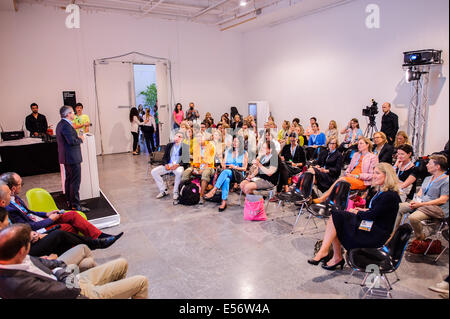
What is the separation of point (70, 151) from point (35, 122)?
17.9ft

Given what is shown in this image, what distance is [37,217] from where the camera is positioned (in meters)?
3.50

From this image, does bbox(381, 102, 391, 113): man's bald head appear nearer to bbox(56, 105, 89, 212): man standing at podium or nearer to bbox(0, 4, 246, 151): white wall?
bbox(56, 105, 89, 212): man standing at podium

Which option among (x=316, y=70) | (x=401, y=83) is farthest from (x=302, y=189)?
(x=316, y=70)

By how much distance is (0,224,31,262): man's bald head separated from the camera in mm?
1967

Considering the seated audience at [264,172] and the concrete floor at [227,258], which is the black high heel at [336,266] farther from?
the seated audience at [264,172]

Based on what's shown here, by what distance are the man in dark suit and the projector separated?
9788 mm

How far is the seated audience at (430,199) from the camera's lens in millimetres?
3120

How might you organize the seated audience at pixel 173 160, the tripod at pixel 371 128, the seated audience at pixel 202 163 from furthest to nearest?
the tripod at pixel 371 128
the seated audience at pixel 173 160
the seated audience at pixel 202 163

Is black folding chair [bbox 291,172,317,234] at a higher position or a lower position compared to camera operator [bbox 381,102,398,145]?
lower

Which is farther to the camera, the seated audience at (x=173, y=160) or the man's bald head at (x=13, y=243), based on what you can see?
the seated audience at (x=173, y=160)

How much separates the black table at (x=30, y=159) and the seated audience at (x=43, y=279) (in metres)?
6.64

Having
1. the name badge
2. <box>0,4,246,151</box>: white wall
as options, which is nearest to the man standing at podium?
the name badge

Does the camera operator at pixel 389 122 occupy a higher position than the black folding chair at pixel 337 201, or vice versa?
the camera operator at pixel 389 122

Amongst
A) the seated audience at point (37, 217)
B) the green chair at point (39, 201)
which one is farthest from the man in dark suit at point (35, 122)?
the seated audience at point (37, 217)
